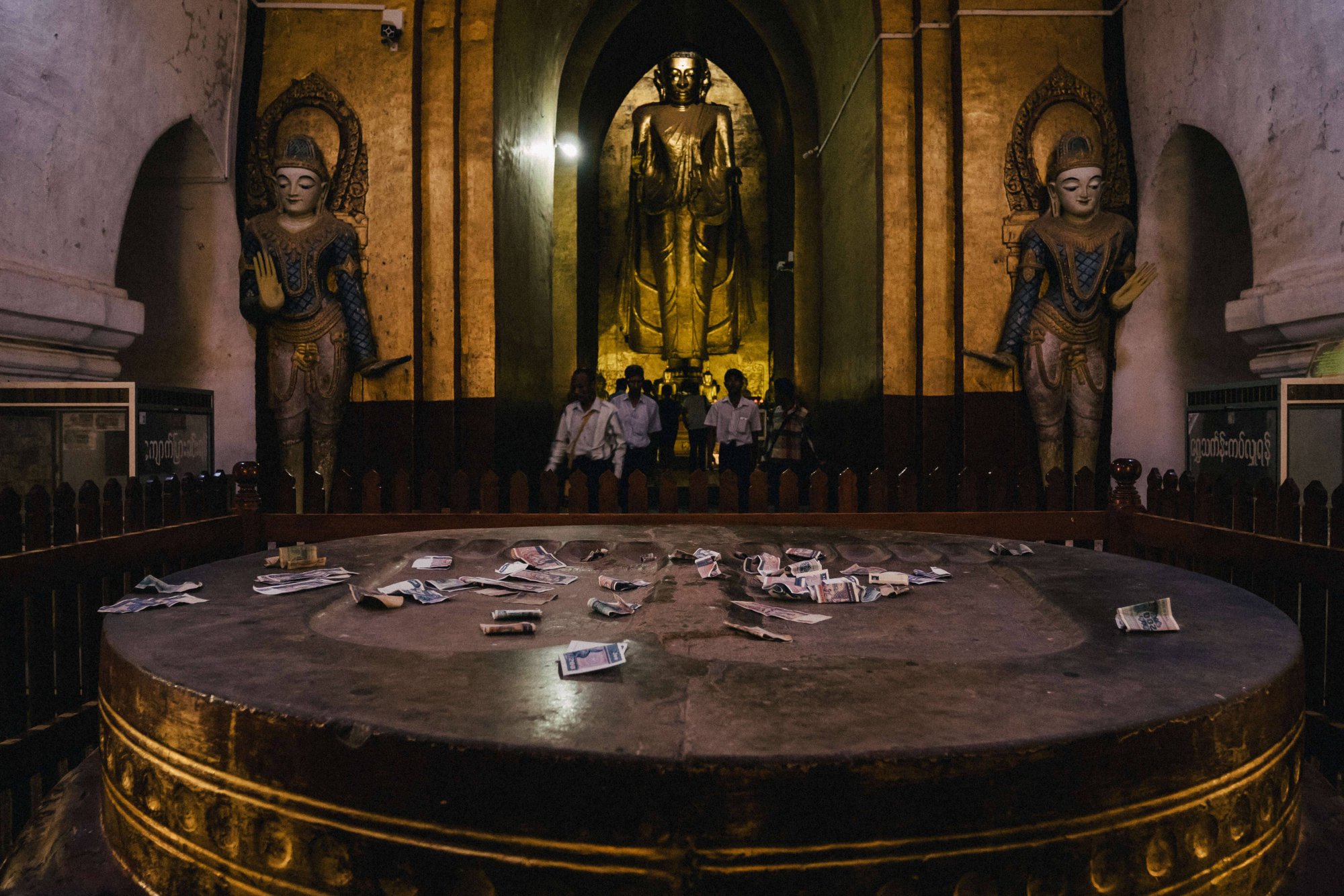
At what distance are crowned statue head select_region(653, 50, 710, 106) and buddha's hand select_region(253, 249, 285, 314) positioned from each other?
5672 mm

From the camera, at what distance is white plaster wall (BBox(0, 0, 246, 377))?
3695mm

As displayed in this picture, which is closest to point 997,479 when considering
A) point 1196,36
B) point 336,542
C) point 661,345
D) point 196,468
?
point 336,542

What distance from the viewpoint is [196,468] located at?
4.20 meters

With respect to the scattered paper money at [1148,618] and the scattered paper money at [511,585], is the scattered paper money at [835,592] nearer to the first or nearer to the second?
the scattered paper money at [1148,618]

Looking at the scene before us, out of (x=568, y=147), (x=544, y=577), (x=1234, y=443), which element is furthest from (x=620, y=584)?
(x=568, y=147)

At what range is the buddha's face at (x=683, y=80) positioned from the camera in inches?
361

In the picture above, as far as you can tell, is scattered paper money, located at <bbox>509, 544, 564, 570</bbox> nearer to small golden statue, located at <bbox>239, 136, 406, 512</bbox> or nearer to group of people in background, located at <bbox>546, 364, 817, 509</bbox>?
group of people in background, located at <bbox>546, 364, 817, 509</bbox>

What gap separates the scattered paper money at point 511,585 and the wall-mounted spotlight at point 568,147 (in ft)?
24.8

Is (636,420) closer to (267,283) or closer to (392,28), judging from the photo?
(267,283)

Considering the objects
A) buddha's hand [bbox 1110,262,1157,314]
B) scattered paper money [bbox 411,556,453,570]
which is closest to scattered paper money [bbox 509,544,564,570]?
scattered paper money [bbox 411,556,453,570]

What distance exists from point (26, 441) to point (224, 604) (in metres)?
2.63

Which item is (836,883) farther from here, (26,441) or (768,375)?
(768,375)

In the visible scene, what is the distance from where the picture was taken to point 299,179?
16.9ft

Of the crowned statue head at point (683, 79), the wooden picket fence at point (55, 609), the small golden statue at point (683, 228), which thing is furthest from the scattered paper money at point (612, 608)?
the crowned statue head at point (683, 79)
